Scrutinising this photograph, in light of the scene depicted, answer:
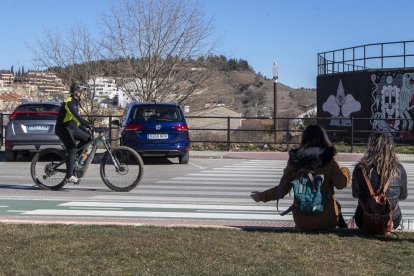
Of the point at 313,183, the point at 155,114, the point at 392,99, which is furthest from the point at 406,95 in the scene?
the point at 313,183

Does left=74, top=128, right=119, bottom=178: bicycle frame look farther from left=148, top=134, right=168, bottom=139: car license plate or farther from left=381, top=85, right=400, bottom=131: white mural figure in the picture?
left=381, top=85, right=400, bottom=131: white mural figure

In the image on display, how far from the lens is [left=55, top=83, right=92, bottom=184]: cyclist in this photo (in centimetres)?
1124

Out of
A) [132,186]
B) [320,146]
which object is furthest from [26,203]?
[320,146]

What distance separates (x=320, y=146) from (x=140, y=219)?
277 centimetres

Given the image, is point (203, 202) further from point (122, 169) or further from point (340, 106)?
point (340, 106)

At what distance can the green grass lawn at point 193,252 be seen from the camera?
17.8ft

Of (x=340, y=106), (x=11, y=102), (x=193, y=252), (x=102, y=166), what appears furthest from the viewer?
(x=11, y=102)

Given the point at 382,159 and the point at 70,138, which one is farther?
the point at 70,138

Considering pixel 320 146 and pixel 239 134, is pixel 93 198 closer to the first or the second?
pixel 320 146

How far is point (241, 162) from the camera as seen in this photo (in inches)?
754

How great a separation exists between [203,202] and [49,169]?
2.91 meters

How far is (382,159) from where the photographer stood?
7.09 metres

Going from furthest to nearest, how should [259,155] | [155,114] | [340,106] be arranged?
[340,106] < [259,155] < [155,114]

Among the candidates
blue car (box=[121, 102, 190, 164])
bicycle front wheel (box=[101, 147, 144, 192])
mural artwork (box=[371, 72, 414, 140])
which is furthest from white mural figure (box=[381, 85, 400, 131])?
bicycle front wheel (box=[101, 147, 144, 192])
